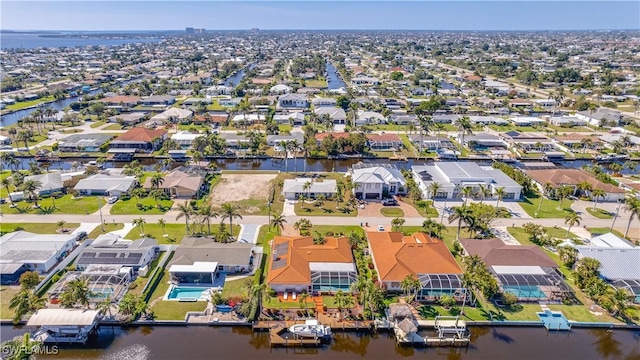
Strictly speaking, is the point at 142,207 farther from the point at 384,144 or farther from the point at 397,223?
the point at 384,144

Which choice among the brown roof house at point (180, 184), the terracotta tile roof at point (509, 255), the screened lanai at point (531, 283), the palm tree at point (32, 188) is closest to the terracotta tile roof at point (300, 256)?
the terracotta tile roof at point (509, 255)

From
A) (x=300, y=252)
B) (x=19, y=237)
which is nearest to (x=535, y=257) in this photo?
(x=300, y=252)

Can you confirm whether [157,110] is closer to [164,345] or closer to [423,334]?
[164,345]

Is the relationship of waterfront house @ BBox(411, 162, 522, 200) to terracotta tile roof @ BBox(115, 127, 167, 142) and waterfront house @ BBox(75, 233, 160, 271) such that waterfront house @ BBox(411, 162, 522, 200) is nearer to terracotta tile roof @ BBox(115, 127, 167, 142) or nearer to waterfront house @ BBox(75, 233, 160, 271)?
waterfront house @ BBox(75, 233, 160, 271)

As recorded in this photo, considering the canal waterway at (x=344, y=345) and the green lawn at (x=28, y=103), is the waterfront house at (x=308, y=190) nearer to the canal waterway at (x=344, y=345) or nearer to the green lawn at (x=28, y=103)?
the canal waterway at (x=344, y=345)

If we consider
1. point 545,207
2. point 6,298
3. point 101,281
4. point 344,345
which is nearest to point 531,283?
point 344,345

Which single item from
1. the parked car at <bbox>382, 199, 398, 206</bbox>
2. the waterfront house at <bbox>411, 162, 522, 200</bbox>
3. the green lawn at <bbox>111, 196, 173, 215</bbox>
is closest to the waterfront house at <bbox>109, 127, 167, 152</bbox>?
the green lawn at <bbox>111, 196, 173, 215</bbox>
